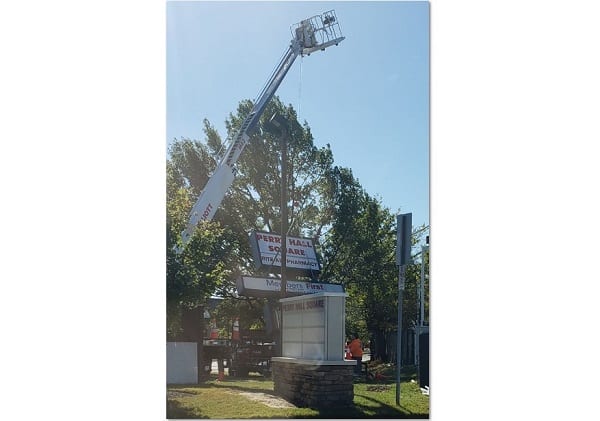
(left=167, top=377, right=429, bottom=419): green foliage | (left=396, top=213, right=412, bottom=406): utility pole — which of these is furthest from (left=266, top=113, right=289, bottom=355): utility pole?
(left=396, top=213, right=412, bottom=406): utility pole

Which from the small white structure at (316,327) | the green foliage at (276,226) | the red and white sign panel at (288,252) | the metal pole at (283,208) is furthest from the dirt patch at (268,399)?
the red and white sign panel at (288,252)

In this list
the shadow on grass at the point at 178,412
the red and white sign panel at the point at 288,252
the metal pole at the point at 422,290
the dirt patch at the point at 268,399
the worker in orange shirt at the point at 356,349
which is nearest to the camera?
the shadow on grass at the point at 178,412

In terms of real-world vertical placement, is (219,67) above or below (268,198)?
above

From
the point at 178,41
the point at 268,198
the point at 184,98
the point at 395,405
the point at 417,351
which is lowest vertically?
the point at 395,405

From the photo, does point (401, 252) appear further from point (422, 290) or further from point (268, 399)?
point (268, 399)

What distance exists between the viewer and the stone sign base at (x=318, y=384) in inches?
280

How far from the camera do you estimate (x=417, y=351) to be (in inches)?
286

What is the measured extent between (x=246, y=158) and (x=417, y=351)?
2701mm

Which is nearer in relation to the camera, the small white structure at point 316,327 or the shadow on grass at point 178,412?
the shadow on grass at point 178,412

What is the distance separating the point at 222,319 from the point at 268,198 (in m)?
1.38

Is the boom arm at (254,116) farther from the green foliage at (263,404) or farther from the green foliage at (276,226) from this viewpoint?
the green foliage at (263,404)

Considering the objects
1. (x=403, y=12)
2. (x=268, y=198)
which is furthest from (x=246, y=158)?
(x=403, y=12)

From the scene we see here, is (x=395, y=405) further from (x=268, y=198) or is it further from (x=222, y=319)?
(x=268, y=198)

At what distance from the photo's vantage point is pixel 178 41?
23.7 ft
